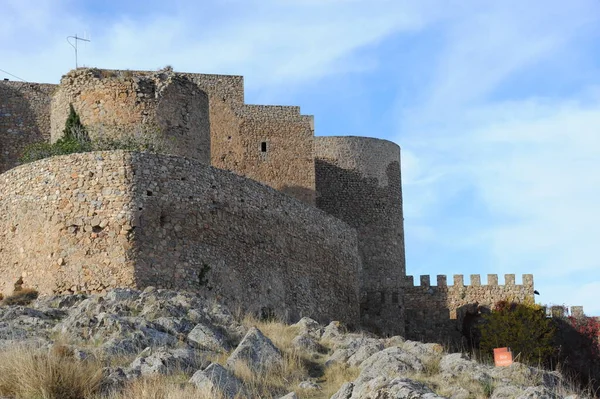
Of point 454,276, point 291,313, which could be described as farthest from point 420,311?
point 291,313

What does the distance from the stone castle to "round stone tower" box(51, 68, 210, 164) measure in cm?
3

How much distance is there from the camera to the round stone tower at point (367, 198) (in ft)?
118

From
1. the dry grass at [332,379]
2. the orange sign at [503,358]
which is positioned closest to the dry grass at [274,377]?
the dry grass at [332,379]

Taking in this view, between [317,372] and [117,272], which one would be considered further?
[117,272]

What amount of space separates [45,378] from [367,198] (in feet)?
80.4

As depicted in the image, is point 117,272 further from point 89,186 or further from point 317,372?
point 317,372

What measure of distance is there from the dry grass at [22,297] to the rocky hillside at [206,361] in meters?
3.02

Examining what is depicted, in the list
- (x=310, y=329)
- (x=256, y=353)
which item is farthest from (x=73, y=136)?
(x=256, y=353)

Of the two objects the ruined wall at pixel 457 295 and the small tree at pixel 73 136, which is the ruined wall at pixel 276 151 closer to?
the ruined wall at pixel 457 295

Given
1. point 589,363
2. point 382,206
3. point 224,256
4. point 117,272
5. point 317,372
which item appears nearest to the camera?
point 317,372

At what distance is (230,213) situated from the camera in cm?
2300

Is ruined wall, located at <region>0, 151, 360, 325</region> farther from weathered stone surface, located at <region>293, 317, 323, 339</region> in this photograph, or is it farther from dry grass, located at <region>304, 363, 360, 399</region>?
dry grass, located at <region>304, 363, 360, 399</region>

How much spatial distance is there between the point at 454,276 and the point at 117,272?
52.7 ft

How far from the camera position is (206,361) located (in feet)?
47.8
